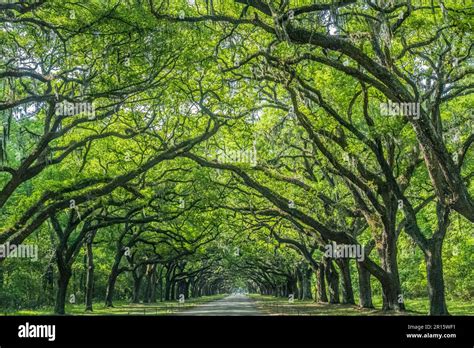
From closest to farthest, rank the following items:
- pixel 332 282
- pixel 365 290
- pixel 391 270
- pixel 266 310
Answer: pixel 391 270, pixel 365 290, pixel 266 310, pixel 332 282

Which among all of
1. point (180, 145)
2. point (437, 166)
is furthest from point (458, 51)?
point (180, 145)

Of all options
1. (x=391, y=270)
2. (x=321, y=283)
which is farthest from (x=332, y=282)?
(x=391, y=270)

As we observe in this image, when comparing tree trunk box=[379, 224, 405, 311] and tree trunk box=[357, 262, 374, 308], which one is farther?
tree trunk box=[357, 262, 374, 308]

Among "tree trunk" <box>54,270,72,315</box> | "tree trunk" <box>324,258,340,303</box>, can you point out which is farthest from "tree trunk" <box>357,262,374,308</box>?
"tree trunk" <box>54,270,72,315</box>

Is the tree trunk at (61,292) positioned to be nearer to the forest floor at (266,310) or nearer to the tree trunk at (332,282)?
the forest floor at (266,310)

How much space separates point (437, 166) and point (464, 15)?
5484 mm

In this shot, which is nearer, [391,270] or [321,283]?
[391,270]

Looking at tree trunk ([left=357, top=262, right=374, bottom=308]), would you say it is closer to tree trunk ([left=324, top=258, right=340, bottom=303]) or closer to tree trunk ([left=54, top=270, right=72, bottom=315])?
tree trunk ([left=324, top=258, right=340, bottom=303])

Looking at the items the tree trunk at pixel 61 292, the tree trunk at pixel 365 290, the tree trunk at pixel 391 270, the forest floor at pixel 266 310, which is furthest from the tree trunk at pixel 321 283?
the tree trunk at pixel 61 292

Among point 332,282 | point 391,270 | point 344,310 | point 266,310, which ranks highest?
point 391,270

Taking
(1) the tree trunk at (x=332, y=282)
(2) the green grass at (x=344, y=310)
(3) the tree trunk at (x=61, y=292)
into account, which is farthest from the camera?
(1) the tree trunk at (x=332, y=282)

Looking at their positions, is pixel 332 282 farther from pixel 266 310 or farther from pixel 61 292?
pixel 61 292

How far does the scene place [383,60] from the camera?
1566 centimetres
